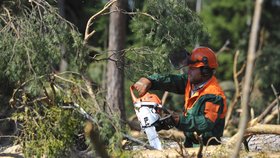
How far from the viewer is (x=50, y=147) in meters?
6.49

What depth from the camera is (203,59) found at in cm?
665

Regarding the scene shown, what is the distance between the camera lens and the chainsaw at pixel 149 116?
6.31 meters

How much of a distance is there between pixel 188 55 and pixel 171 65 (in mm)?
516

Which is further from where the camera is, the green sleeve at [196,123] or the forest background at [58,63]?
the forest background at [58,63]

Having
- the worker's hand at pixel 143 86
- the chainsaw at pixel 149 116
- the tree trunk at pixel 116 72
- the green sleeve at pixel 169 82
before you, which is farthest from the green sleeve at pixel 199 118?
the tree trunk at pixel 116 72

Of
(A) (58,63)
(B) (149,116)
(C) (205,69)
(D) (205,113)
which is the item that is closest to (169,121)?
(B) (149,116)

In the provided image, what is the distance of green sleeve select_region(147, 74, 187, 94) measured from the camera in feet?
22.8

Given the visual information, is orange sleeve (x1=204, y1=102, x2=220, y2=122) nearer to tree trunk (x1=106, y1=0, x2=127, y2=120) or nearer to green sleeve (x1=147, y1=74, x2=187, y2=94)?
green sleeve (x1=147, y1=74, x2=187, y2=94)

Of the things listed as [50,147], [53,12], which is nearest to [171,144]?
[50,147]

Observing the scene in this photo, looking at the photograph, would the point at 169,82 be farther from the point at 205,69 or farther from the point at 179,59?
the point at 205,69

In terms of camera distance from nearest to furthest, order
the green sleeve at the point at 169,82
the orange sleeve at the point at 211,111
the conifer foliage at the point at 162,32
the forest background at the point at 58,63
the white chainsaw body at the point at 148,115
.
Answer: the white chainsaw body at the point at 148,115, the orange sleeve at the point at 211,111, the forest background at the point at 58,63, the green sleeve at the point at 169,82, the conifer foliage at the point at 162,32

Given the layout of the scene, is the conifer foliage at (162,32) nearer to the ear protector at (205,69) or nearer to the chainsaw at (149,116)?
the ear protector at (205,69)

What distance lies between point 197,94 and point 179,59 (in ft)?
2.13

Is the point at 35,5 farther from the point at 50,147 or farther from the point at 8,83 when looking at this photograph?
the point at 50,147
